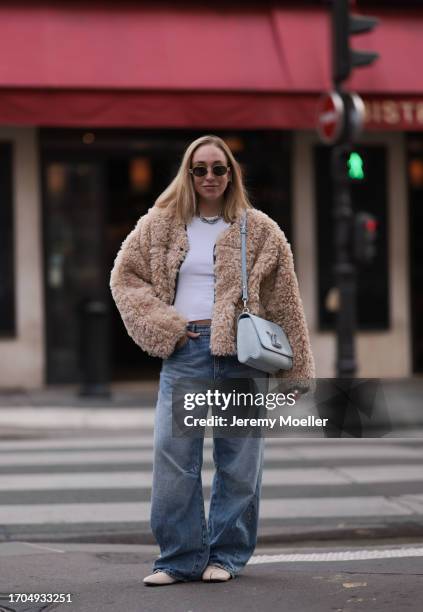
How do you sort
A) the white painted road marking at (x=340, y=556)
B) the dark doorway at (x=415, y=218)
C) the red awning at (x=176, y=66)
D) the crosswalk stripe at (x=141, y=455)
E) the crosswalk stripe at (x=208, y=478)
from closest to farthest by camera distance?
the white painted road marking at (x=340, y=556), the crosswalk stripe at (x=208, y=478), the crosswalk stripe at (x=141, y=455), the red awning at (x=176, y=66), the dark doorway at (x=415, y=218)

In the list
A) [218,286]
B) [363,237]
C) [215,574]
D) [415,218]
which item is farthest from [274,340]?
[415,218]

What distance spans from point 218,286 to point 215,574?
1.19m

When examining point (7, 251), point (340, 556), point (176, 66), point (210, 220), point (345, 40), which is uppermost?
point (176, 66)

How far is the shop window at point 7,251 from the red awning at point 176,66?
1.48m

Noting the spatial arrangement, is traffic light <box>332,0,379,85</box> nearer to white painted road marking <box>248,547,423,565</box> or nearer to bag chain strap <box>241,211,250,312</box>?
white painted road marking <box>248,547,423,565</box>

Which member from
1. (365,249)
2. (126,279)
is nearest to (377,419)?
(126,279)

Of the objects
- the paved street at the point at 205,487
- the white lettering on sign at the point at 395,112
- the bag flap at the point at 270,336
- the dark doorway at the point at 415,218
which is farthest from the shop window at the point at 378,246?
the bag flap at the point at 270,336

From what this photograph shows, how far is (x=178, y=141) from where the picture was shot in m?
15.4

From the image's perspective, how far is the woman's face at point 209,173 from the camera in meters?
4.91

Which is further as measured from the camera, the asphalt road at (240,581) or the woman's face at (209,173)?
the woman's face at (209,173)

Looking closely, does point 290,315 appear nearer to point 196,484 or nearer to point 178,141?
point 196,484

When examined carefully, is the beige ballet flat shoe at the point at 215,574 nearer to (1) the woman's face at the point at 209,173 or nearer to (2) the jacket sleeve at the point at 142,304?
(2) the jacket sleeve at the point at 142,304

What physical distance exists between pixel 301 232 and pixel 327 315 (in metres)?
1.16

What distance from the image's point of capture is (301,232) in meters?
15.6
